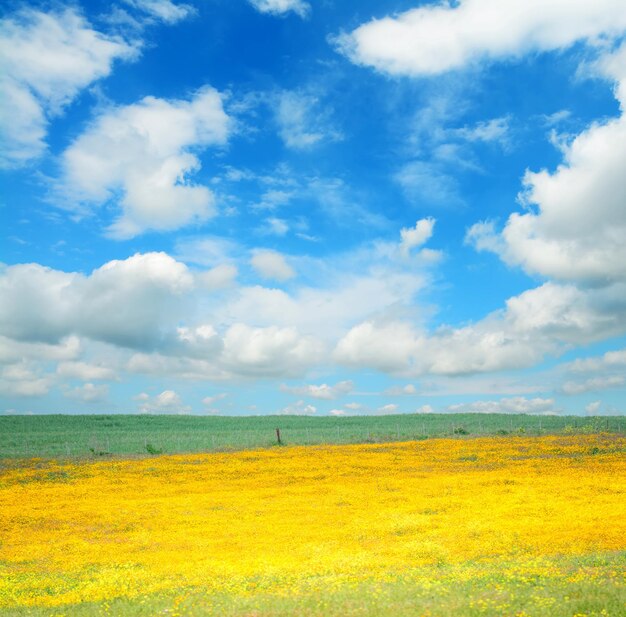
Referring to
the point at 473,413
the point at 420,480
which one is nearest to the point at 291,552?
the point at 420,480

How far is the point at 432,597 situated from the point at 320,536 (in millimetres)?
12555

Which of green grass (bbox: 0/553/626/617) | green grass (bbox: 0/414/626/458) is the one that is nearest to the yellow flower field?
green grass (bbox: 0/553/626/617)

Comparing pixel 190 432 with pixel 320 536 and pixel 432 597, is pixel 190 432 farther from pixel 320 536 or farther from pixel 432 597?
pixel 432 597

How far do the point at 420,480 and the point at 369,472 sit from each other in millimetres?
6345

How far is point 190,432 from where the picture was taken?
99.0 m

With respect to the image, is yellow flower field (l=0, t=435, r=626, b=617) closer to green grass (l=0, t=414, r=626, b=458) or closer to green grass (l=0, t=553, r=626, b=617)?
green grass (l=0, t=553, r=626, b=617)

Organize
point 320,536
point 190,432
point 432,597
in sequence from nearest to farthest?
point 432,597 < point 320,536 < point 190,432

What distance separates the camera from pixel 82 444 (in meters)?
77.2

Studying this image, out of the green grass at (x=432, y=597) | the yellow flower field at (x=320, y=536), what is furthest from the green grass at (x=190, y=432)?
the green grass at (x=432, y=597)

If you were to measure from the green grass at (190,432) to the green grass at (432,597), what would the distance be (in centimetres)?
5018

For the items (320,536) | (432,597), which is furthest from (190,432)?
(432,597)

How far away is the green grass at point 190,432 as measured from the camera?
71.8m

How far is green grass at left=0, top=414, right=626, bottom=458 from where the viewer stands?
7175cm

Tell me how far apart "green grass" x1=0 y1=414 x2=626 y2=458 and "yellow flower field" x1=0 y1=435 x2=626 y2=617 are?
16159 millimetres
